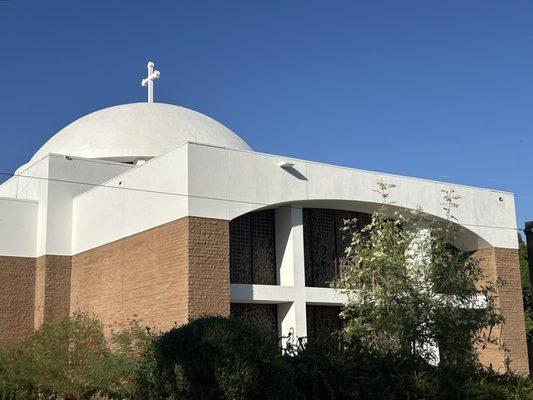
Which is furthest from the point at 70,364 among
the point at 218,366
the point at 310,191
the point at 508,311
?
the point at 508,311

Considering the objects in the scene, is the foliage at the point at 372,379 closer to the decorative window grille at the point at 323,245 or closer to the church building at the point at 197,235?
the church building at the point at 197,235

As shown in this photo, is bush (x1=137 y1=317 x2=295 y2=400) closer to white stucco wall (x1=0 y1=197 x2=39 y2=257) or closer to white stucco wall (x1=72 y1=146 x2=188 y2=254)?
white stucco wall (x1=72 y1=146 x2=188 y2=254)

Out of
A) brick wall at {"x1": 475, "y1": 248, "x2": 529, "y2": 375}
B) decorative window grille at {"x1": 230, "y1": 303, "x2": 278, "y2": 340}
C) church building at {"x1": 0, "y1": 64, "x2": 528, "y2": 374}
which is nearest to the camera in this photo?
church building at {"x1": 0, "y1": 64, "x2": 528, "y2": 374}

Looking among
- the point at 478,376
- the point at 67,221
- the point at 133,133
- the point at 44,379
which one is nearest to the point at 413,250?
the point at 478,376

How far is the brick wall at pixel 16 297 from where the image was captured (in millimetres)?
22703

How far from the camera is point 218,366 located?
10031 millimetres

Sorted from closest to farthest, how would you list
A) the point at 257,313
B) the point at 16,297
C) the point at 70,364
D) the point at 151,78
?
the point at 70,364
the point at 257,313
the point at 16,297
the point at 151,78

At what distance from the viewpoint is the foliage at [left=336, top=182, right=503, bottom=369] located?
49.9ft

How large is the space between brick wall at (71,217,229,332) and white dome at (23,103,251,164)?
614 centimetres

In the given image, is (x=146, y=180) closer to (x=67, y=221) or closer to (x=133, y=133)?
(x=67, y=221)

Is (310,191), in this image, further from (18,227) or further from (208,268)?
(18,227)

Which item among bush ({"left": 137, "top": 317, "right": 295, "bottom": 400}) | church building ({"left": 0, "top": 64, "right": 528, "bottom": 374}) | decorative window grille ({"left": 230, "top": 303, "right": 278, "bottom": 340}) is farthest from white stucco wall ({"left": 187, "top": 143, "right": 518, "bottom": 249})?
bush ({"left": 137, "top": 317, "right": 295, "bottom": 400})

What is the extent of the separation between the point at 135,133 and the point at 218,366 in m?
18.6

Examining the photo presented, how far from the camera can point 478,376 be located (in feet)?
41.7
